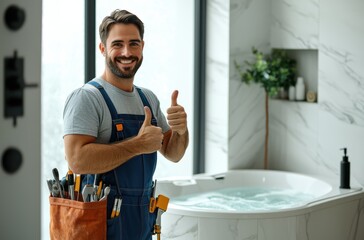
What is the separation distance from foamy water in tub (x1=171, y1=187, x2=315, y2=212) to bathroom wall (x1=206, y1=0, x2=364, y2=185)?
0.25 metres

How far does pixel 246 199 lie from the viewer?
4035mm

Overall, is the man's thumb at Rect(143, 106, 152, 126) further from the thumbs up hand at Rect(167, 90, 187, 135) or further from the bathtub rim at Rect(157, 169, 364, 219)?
the bathtub rim at Rect(157, 169, 364, 219)

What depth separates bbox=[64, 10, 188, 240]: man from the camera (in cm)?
222

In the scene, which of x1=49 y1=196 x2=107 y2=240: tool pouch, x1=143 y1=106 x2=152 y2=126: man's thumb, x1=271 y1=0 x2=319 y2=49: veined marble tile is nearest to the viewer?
x1=49 y1=196 x2=107 y2=240: tool pouch

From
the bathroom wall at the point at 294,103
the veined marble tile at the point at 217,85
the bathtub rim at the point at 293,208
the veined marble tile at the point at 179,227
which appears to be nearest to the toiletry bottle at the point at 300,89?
the bathroom wall at the point at 294,103

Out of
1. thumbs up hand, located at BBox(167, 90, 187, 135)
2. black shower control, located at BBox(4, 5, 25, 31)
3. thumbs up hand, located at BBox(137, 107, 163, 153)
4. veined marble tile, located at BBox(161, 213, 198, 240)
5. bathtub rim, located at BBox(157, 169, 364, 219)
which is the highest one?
black shower control, located at BBox(4, 5, 25, 31)

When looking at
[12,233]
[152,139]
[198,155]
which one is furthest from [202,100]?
[12,233]

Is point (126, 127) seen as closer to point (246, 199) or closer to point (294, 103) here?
point (246, 199)

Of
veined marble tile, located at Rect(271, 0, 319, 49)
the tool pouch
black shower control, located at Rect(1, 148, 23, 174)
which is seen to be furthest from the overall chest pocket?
veined marble tile, located at Rect(271, 0, 319, 49)

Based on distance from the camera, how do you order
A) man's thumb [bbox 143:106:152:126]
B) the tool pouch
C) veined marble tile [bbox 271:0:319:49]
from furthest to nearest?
1. veined marble tile [bbox 271:0:319:49]
2. man's thumb [bbox 143:106:152:126]
3. the tool pouch

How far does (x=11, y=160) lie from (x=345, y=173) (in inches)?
116

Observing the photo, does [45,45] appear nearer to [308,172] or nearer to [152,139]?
[152,139]

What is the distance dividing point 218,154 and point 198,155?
14 cm

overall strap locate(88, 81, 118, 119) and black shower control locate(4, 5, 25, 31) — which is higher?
black shower control locate(4, 5, 25, 31)
